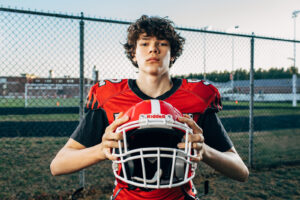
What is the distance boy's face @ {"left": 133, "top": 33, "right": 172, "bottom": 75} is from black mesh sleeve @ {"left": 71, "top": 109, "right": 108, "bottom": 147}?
483 millimetres

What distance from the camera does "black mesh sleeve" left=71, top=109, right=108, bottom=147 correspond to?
1.68m

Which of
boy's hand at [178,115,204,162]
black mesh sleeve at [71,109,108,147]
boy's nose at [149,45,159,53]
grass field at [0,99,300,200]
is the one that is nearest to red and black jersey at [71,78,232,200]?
black mesh sleeve at [71,109,108,147]

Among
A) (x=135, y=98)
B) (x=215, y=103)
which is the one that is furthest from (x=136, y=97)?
(x=215, y=103)

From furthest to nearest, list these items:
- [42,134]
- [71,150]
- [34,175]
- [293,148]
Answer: [42,134] < [293,148] < [34,175] < [71,150]

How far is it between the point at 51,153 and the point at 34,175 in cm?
156

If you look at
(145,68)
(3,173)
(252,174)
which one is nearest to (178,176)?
(145,68)

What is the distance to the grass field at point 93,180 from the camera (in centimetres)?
377

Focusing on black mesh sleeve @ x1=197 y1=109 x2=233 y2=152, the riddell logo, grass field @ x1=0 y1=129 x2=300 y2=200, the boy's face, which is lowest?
grass field @ x1=0 y1=129 x2=300 y2=200

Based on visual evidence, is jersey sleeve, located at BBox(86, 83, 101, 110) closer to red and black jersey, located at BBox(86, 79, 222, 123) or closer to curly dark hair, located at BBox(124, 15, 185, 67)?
red and black jersey, located at BBox(86, 79, 222, 123)

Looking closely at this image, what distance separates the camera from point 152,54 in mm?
1662

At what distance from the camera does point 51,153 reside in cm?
595

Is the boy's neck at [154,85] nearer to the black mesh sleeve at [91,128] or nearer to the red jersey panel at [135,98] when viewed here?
the red jersey panel at [135,98]

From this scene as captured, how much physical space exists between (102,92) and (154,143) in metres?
0.68

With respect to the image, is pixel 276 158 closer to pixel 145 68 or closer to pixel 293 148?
pixel 293 148
